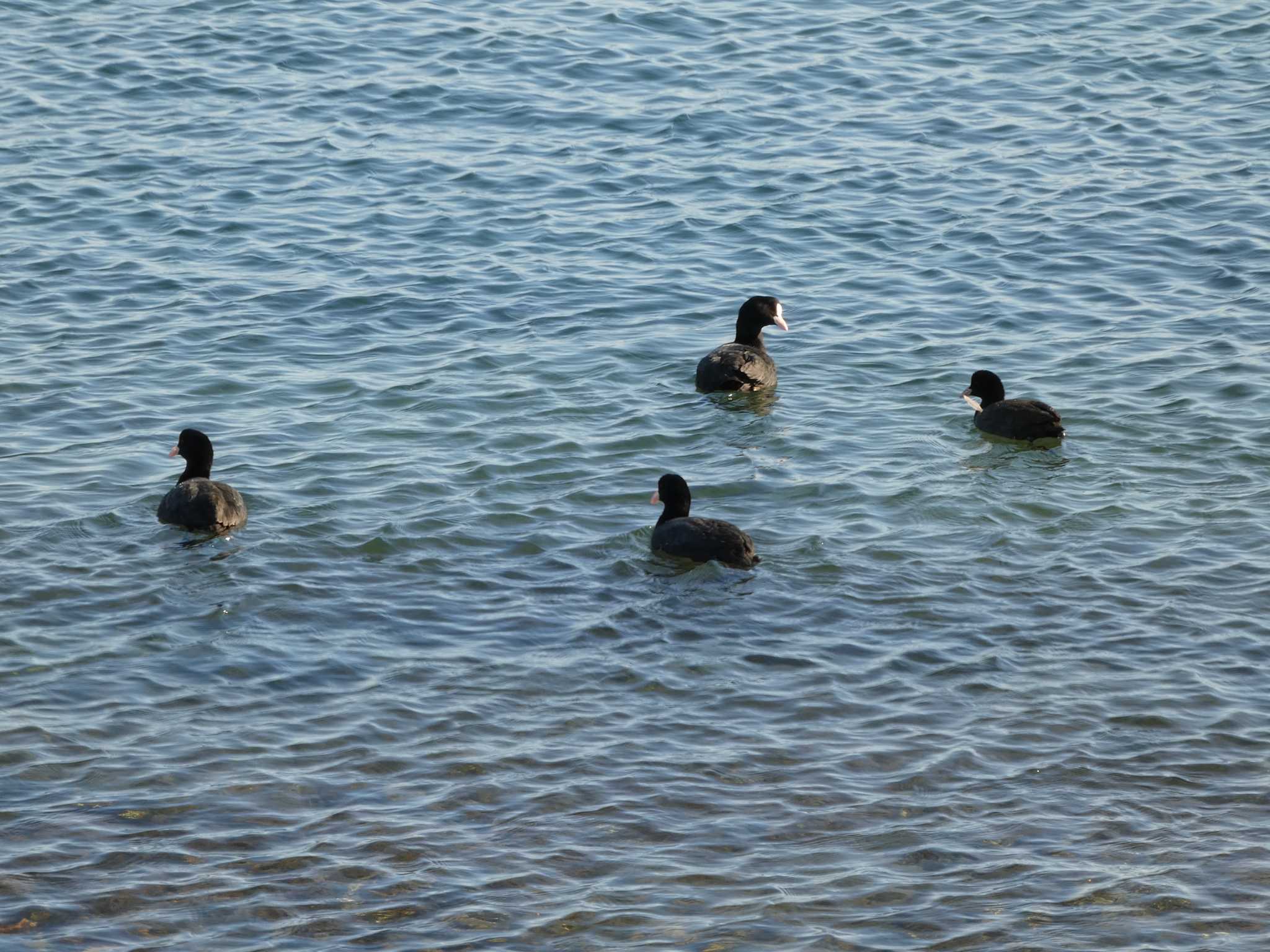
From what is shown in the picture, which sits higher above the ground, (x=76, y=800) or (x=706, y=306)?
(x=706, y=306)

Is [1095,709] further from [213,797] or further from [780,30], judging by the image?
[780,30]

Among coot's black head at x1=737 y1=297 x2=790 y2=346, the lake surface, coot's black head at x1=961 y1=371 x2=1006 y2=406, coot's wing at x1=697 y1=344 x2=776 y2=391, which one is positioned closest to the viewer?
the lake surface

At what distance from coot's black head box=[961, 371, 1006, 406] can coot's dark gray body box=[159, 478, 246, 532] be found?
23.1 ft

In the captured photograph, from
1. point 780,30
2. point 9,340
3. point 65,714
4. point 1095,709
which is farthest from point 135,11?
point 1095,709

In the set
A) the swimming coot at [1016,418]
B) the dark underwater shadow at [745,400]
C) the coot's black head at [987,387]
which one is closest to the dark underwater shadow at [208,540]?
the dark underwater shadow at [745,400]

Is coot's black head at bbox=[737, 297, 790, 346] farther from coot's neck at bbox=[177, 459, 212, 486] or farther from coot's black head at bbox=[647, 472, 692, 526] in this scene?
coot's neck at bbox=[177, 459, 212, 486]

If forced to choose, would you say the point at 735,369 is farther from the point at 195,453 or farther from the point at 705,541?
the point at 195,453

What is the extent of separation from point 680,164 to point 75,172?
8.04 metres

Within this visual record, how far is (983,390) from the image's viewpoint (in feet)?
54.9

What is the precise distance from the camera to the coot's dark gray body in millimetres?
14031

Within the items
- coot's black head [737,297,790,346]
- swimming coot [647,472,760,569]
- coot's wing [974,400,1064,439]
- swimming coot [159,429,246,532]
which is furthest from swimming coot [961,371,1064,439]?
swimming coot [159,429,246,532]

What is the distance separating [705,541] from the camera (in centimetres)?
1350

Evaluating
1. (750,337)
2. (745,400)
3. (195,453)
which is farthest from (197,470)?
(750,337)

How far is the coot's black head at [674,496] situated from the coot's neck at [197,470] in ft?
12.7
